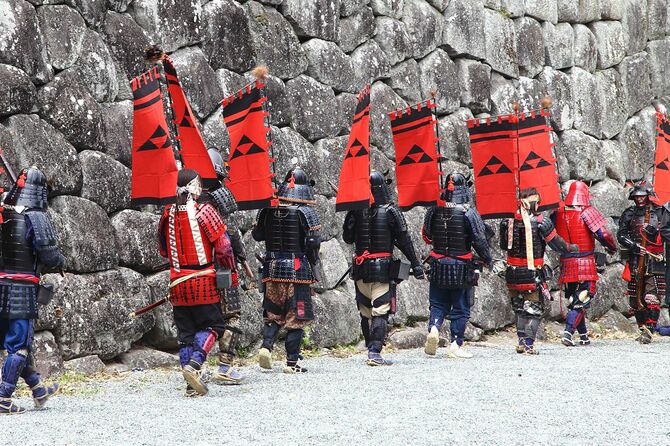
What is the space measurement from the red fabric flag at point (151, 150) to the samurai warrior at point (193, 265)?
44cm

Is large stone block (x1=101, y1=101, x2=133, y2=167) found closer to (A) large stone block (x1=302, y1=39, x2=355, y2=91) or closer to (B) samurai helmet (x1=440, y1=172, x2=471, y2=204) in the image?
(A) large stone block (x1=302, y1=39, x2=355, y2=91)

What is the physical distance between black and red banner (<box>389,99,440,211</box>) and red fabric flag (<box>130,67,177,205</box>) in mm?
2411

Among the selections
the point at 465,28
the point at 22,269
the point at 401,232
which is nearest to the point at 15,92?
the point at 22,269

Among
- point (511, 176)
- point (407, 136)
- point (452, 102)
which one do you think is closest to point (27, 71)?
point (407, 136)

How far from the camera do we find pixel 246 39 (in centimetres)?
928

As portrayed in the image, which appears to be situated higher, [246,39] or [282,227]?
[246,39]

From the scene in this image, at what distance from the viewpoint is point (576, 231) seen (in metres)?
10.2

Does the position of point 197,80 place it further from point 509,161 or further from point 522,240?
point 522,240

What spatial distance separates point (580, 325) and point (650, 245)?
1.20 m

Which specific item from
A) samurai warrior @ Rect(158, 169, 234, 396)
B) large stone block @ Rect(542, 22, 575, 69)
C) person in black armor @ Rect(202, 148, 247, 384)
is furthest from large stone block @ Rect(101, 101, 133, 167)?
large stone block @ Rect(542, 22, 575, 69)

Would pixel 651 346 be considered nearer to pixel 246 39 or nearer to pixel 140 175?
pixel 246 39

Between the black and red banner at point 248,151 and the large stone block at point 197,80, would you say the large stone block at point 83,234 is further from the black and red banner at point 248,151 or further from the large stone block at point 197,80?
the large stone block at point 197,80

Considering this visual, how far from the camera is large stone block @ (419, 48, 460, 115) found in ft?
37.4

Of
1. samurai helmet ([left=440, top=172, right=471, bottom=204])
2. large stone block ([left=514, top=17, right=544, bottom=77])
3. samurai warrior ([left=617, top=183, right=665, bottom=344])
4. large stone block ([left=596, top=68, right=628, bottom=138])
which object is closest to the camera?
samurai helmet ([left=440, top=172, right=471, bottom=204])
